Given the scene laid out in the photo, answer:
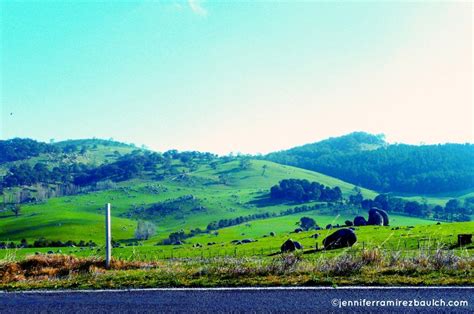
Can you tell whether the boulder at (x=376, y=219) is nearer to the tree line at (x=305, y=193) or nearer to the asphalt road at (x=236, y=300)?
the tree line at (x=305, y=193)

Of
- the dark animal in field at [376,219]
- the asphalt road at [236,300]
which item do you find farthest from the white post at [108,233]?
the dark animal in field at [376,219]

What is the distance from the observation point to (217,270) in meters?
10.5

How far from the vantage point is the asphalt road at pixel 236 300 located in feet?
23.4

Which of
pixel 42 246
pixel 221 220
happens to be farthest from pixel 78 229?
pixel 221 220

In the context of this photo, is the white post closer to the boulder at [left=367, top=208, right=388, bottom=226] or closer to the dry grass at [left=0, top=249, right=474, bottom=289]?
the dry grass at [left=0, top=249, right=474, bottom=289]

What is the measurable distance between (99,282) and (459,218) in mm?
169106

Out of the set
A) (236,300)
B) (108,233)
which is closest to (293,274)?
(236,300)

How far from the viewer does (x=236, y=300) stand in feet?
25.2

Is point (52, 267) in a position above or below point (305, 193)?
above

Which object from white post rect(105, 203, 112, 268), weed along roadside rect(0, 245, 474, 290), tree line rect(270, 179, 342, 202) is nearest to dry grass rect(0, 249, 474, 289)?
weed along roadside rect(0, 245, 474, 290)

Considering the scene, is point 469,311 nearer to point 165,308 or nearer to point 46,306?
point 165,308

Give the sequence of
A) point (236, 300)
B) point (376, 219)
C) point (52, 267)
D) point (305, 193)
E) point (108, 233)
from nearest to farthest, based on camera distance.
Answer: point (236, 300)
point (108, 233)
point (52, 267)
point (376, 219)
point (305, 193)

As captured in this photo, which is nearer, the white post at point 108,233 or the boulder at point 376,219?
the white post at point 108,233

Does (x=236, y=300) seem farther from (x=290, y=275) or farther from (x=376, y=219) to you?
(x=376, y=219)
